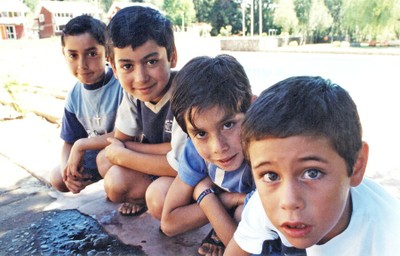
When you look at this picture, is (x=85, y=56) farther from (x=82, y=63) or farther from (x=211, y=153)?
(x=211, y=153)

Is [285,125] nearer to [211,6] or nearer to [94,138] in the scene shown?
[94,138]

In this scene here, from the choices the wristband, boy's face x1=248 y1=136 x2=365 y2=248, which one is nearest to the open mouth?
boy's face x1=248 y1=136 x2=365 y2=248

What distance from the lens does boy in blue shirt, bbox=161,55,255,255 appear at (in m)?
1.54

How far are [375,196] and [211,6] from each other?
1882 inches

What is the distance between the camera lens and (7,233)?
2152mm

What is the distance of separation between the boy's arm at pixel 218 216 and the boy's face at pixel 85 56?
3.79ft

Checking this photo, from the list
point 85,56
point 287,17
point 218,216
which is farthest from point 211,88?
point 287,17

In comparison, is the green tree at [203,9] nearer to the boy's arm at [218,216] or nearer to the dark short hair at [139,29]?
the dark short hair at [139,29]

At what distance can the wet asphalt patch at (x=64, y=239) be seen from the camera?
6.23ft

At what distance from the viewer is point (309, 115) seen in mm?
1013

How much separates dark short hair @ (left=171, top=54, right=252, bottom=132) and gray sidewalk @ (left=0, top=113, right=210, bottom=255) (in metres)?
0.65

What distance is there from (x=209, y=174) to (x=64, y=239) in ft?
2.96

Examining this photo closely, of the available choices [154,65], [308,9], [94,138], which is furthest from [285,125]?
[308,9]

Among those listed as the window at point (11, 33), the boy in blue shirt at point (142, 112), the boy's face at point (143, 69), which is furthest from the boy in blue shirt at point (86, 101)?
the window at point (11, 33)
